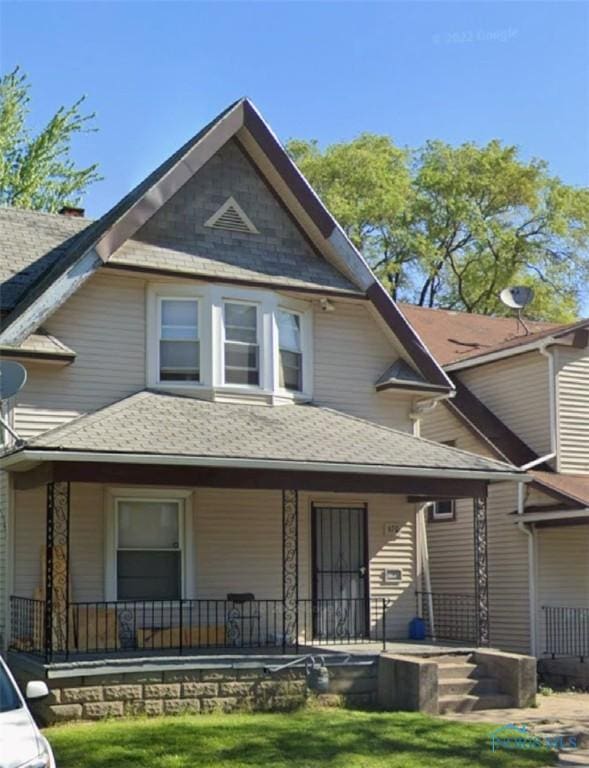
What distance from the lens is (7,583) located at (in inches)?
615

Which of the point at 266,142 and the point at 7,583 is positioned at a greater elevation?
the point at 266,142

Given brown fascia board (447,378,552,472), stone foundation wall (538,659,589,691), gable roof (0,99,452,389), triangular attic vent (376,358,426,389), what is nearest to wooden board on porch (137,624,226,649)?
gable roof (0,99,452,389)

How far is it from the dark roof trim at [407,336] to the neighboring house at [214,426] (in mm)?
35

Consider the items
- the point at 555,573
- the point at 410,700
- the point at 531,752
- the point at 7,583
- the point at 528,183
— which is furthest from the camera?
the point at 528,183

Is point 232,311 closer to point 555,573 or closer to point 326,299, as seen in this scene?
point 326,299

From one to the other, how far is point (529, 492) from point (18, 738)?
13.2m

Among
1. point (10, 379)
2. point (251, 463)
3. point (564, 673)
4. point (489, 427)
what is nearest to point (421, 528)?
point (564, 673)

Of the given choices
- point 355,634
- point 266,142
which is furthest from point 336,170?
point 355,634

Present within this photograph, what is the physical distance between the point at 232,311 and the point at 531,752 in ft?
27.2

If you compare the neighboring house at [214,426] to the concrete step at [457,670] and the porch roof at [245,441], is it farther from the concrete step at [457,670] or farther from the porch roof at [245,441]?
the concrete step at [457,670]

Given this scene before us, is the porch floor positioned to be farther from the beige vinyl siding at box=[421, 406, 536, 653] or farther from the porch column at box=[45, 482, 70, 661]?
the beige vinyl siding at box=[421, 406, 536, 653]

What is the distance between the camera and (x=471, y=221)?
39375 mm

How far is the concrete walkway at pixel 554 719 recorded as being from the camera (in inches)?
487

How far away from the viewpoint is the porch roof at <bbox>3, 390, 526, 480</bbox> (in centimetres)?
1438
